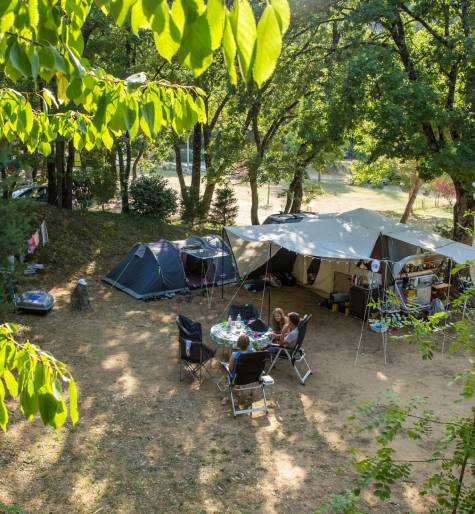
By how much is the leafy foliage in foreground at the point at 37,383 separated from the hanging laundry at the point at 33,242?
34.9 ft

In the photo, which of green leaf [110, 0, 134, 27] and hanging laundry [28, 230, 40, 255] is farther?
hanging laundry [28, 230, 40, 255]

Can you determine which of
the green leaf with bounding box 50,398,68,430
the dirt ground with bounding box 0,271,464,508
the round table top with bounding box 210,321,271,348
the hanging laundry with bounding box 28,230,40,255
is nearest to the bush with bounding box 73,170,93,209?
the hanging laundry with bounding box 28,230,40,255

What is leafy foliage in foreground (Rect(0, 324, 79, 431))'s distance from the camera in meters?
1.73

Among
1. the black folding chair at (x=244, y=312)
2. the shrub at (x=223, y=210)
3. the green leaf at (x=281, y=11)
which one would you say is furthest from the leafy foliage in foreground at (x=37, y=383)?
the shrub at (x=223, y=210)

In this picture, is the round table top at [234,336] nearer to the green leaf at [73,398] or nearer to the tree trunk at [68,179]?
the green leaf at [73,398]

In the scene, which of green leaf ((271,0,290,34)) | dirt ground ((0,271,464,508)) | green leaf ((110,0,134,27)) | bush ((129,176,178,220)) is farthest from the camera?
bush ((129,176,178,220))

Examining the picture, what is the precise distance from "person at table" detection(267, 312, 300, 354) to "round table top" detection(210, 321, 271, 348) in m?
0.15

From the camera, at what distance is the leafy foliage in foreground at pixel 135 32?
3.89ft

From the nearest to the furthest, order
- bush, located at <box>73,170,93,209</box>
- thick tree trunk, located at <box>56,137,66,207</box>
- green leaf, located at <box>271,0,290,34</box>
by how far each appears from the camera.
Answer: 1. green leaf, located at <box>271,0,290,34</box>
2. thick tree trunk, located at <box>56,137,66,207</box>
3. bush, located at <box>73,170,93,209</box>

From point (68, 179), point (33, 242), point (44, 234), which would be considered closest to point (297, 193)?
point (68, 179)

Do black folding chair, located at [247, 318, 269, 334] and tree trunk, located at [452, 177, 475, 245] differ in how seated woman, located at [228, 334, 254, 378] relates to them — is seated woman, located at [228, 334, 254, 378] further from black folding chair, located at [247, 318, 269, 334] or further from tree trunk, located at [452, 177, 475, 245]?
tree trunk, located at [452, 177, 475, 245]

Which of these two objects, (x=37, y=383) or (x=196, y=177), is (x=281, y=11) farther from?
(x=196, y=177)

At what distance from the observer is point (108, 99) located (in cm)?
217

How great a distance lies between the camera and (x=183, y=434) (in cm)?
643
